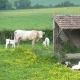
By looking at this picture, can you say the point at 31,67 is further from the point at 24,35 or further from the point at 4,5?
the point at 4,5

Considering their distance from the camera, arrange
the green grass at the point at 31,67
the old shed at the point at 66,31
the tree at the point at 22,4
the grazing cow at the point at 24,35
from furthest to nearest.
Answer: the tree at the point at 22,4, the grazing cow at the point at 24,35, the old shed at the point at 66,31, the green grass at the point at 31,67

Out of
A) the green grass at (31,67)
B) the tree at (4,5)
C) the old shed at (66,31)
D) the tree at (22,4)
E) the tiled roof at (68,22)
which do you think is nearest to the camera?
the green grass at (31,67)

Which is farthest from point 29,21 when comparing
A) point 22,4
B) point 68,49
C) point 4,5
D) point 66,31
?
point 22,4

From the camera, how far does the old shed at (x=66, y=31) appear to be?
81.8ft

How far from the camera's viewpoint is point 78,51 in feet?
83.5

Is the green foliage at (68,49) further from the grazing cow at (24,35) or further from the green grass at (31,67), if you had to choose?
the green grass at (31,67)

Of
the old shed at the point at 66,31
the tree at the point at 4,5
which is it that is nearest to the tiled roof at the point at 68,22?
the old shed at the point at 66,31

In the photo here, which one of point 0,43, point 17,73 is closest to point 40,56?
point 17,73

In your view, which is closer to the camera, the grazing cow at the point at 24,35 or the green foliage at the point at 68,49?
the green foliage at the point at 68,49

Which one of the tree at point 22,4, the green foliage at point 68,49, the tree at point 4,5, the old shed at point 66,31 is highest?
the old shed at point 66,31

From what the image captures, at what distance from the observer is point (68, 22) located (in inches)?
987

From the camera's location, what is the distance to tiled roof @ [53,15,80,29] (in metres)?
24.4

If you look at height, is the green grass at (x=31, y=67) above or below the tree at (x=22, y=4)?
above

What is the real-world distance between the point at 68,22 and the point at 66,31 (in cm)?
121
